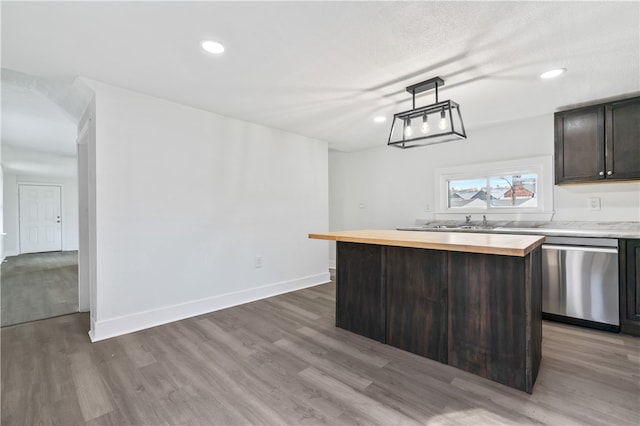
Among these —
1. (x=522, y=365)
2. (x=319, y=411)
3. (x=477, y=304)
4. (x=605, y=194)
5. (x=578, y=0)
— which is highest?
(x=578, y=0)

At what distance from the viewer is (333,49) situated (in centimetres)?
209

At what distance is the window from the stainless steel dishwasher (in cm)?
86

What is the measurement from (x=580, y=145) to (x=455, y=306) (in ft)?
8.53

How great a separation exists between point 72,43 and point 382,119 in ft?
9.82

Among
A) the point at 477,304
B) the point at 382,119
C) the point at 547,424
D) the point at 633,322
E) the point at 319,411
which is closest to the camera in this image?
the point at 547,424

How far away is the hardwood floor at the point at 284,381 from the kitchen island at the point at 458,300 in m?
0.13

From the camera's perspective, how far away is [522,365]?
1.82m

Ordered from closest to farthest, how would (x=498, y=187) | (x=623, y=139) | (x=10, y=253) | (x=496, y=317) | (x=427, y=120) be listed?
(x=496, y=317) < (x=427, y=120) < (x=623, y=139) < (x=498, y=187) < (x=10, y=253)

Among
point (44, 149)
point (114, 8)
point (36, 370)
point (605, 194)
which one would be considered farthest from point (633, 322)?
point (44, 149)

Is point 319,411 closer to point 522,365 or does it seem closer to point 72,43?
point 522,365

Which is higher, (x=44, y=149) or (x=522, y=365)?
(x=44, y=149)

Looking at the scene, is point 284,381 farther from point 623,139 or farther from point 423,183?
point 623,139

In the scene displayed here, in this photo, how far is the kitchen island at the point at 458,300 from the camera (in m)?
1.85

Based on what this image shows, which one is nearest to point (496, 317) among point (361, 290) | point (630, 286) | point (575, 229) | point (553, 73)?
point (361, 290)
